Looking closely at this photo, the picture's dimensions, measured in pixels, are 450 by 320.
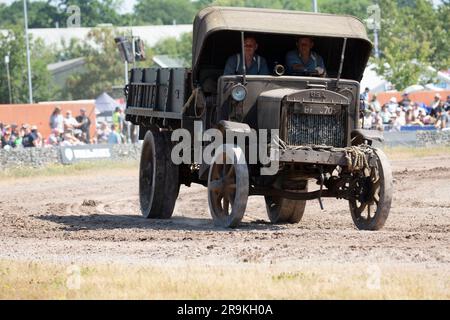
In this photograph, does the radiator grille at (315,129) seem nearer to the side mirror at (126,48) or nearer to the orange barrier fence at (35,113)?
the side mirror at (126,48)

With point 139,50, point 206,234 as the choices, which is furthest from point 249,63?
point 139,50

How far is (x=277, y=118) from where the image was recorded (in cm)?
1357

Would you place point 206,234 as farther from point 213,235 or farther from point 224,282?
point 224,282

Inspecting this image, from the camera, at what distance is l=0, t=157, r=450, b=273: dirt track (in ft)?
37.0

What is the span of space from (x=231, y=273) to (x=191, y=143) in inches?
203

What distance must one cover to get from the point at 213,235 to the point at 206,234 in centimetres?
14

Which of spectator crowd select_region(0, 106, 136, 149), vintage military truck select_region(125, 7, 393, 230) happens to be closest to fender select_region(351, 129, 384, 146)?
vintage military truck select_region(125, 7, 393, 230)

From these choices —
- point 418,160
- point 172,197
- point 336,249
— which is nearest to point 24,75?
point 418,160

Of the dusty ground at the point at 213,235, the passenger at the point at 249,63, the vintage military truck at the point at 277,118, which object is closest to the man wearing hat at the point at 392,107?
the dusty ground at the point at 213,235

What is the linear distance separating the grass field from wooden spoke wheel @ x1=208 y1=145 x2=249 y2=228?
8.71ft

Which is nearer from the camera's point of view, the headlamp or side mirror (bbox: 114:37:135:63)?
the headlamp

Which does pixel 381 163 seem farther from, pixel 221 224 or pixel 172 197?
pixel 172 197

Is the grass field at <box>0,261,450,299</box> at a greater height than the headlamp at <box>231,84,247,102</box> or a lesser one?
lesser

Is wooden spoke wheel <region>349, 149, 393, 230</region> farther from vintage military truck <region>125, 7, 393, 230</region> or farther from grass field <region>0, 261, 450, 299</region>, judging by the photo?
grass field <region>0, 261, 450, 299</region>
